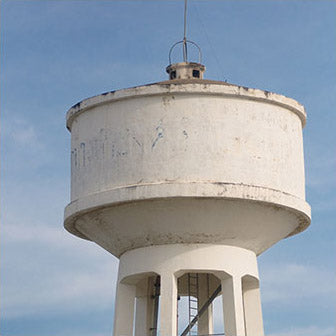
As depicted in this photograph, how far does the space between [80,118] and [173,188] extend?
9.54 feet

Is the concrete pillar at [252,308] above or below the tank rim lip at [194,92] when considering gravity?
below

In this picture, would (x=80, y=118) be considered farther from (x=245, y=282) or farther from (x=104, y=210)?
(x=245, y=282)

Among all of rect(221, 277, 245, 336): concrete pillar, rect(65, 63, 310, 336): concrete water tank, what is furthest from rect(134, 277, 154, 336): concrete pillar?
rect(221, 277, 245, 336): concrete pillar

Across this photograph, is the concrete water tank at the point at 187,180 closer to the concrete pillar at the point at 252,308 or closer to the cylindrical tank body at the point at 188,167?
the cylindrical tank body at the point at 188,167

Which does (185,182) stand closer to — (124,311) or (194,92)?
(194,92)

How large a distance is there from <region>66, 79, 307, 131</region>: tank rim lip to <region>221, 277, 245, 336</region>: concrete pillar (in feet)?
11.7

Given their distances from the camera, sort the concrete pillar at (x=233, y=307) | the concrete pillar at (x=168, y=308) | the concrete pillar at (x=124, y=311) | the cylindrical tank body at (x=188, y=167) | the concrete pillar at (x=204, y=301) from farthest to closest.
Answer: the concrete pillar at (x=204, y=301) < the concrete pillar at (x=124, y=311) < the concrete pillar at (x=233, y=307) < the concrete pillar at (x=168, y=308) < the cylindrical tank body at (x=188, y=167)

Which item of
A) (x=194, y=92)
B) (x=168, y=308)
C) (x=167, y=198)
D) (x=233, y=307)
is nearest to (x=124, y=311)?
(x=168, y=308)

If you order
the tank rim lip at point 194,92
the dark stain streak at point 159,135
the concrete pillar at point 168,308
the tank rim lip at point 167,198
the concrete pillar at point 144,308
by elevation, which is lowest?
the concrete pillar at point 168,308

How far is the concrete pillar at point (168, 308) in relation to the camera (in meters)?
17.3

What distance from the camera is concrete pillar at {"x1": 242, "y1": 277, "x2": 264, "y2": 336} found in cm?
1905

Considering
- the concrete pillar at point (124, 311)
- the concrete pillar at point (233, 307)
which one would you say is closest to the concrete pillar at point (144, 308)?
the concrete pillar at point (124, 311)

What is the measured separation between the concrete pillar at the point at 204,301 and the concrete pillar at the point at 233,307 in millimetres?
2559

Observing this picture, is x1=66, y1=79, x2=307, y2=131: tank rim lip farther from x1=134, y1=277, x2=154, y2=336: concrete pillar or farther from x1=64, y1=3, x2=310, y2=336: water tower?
x1=134, y1=277, x2=154, y2=336: concrete pillar
